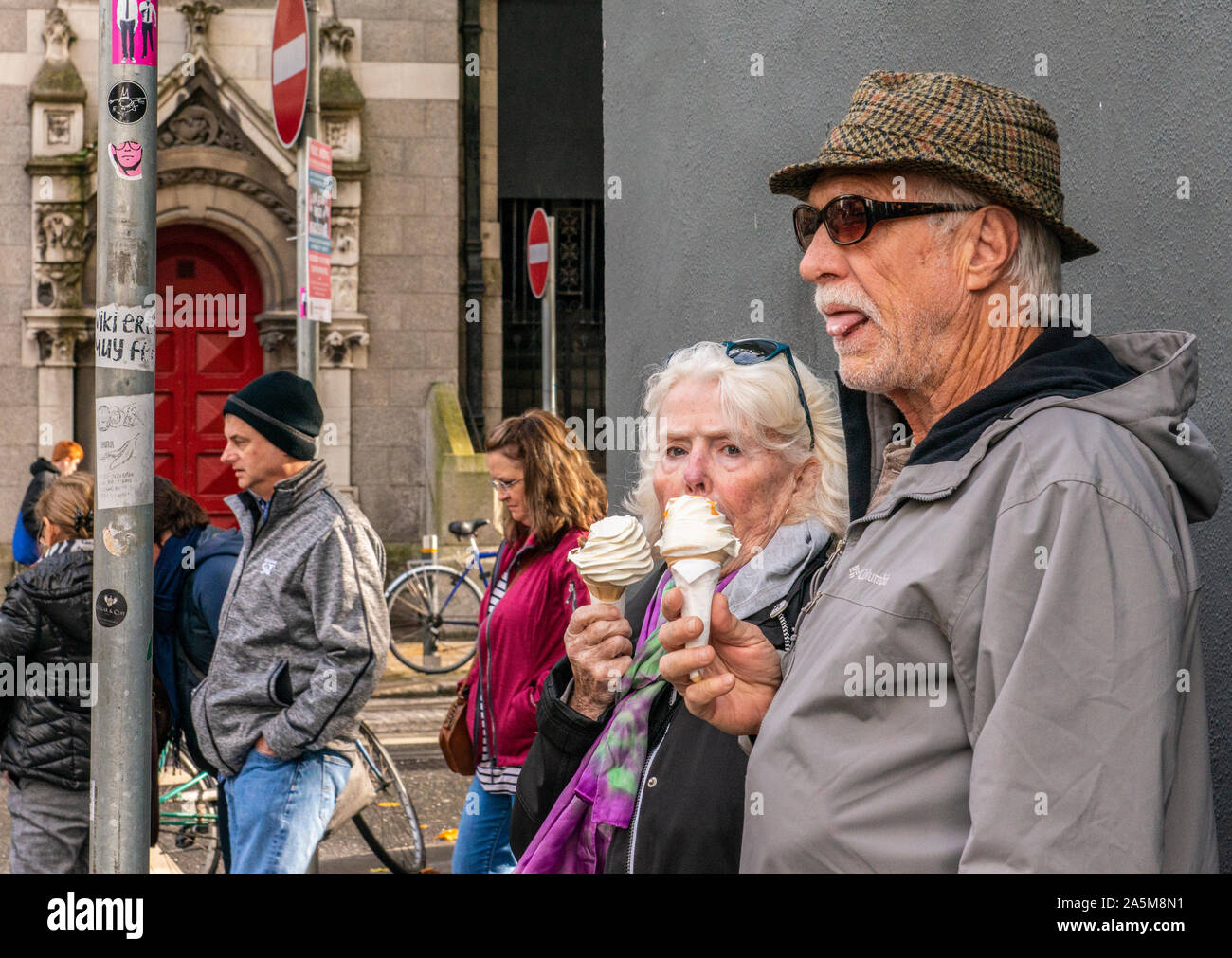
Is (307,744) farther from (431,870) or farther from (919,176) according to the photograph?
(919,176)

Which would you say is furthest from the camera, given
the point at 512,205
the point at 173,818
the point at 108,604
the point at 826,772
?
the point at 512,205

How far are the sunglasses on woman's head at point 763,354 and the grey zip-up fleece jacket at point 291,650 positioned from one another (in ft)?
6.80

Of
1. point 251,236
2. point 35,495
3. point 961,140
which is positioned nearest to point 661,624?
point 961,140

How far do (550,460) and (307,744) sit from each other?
1.34 metres

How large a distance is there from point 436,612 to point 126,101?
8.16 metres

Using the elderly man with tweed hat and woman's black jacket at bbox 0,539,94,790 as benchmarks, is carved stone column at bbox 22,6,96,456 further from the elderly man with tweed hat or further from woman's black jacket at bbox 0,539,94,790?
the elderly man with tweed hat

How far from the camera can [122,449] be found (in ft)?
13.3

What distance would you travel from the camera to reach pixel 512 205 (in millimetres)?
16891

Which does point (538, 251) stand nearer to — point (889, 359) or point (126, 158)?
point (126, 158)

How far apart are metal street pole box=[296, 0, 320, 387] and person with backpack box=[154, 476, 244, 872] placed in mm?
1820

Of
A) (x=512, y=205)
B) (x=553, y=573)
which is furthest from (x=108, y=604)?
(x=512, y=205)

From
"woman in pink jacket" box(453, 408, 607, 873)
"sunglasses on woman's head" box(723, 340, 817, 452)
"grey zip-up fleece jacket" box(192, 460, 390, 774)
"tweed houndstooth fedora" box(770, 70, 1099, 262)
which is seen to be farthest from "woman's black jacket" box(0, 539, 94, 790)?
"tweed houndstooth fedora" box(770, 70, 1099, 262)

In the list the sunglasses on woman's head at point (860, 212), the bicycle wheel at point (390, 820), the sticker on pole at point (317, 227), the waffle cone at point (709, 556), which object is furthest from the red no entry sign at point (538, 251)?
the sunglasses on woman's head at point (860, 212)

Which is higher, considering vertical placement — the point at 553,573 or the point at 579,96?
the point at 579,96
